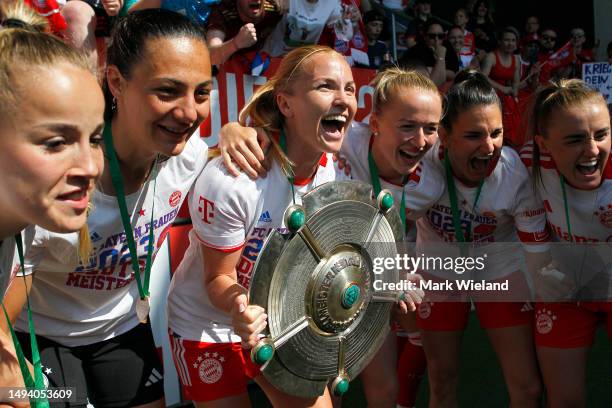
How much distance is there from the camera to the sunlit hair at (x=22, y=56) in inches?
55.3

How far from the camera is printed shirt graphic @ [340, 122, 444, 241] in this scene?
2.79 metres

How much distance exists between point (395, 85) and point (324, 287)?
3.33 ft

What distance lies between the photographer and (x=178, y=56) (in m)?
1.97

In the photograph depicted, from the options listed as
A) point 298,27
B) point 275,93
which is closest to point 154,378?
point 275,93

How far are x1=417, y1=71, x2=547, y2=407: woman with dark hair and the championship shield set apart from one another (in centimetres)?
72

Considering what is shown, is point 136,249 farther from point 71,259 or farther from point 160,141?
point 160,141

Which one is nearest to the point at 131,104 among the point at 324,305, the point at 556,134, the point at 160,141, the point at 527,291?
the point at 160,141

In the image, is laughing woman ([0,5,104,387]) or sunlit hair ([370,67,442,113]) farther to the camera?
sunlit hair ([370,67,442,113])

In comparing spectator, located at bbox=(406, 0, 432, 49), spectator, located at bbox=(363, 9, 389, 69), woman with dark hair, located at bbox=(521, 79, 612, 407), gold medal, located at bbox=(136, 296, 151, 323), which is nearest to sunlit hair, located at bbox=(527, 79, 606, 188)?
woman with dark hair, located at bbox=(521, 79, 612, 407)

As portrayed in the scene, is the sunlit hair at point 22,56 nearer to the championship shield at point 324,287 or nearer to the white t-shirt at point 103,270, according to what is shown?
the white t-shirt at point 103,270

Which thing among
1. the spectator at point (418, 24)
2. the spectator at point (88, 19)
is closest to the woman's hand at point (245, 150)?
the spectator at point (88, 19)

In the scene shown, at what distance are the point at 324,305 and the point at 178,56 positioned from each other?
899 mm

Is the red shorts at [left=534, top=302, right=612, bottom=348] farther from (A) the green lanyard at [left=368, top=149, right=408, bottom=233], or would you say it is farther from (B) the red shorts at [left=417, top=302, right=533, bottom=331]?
(A) the green lanyard at [left=368, top=149, right=408, bottom=233]

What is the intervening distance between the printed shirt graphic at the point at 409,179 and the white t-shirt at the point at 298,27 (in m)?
1.63
